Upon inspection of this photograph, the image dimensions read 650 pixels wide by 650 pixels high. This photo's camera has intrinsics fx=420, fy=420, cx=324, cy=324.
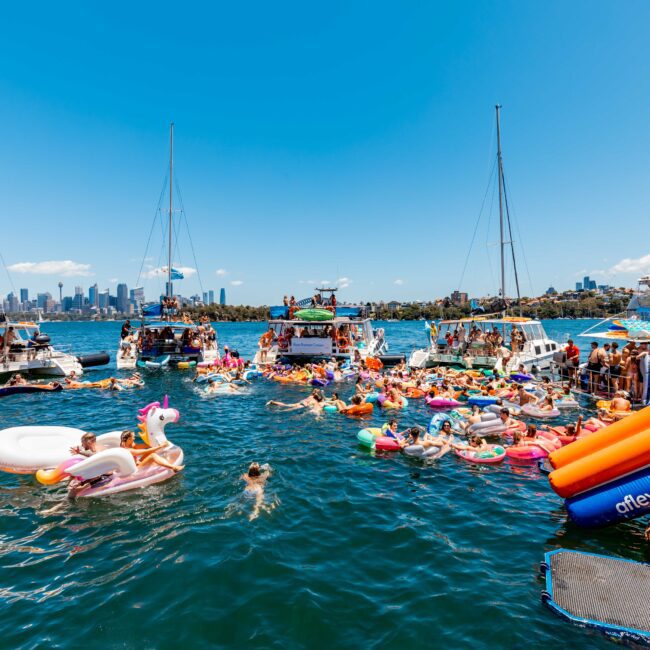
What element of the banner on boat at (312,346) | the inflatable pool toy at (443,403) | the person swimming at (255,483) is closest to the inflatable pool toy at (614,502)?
the person swimming at (255,483)

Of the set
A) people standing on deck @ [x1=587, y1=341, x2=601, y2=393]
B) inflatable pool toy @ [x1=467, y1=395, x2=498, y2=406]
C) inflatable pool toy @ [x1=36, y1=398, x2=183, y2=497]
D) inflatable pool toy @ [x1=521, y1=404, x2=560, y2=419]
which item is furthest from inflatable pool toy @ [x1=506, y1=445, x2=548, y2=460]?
people standing on deck @ [x1=587, y1=341, x2=601, y2=393]

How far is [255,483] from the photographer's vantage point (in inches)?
406

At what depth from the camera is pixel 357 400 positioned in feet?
57.6

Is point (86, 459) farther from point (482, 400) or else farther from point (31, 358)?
point (31, 358)

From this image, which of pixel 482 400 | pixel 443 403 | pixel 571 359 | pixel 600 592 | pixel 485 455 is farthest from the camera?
pixel 571 359

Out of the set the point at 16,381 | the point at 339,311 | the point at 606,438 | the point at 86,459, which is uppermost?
the point at 339,311

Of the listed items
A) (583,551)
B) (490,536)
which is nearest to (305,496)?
(490,536)

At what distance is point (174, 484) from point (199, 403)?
9.82 meters

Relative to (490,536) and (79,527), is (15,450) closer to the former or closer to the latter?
(79,527)

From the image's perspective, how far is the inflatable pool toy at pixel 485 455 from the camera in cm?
1202

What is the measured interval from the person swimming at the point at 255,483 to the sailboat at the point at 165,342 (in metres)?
20.0

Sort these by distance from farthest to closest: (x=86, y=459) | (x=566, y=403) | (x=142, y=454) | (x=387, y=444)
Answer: (x=566, y=403)
(x=387, y=444)
(x=142, y=454)
(x=86, y=459)

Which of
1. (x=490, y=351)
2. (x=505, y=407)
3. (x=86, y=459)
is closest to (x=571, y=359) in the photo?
(x=490, y=351)

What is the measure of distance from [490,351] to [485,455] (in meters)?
16.2
